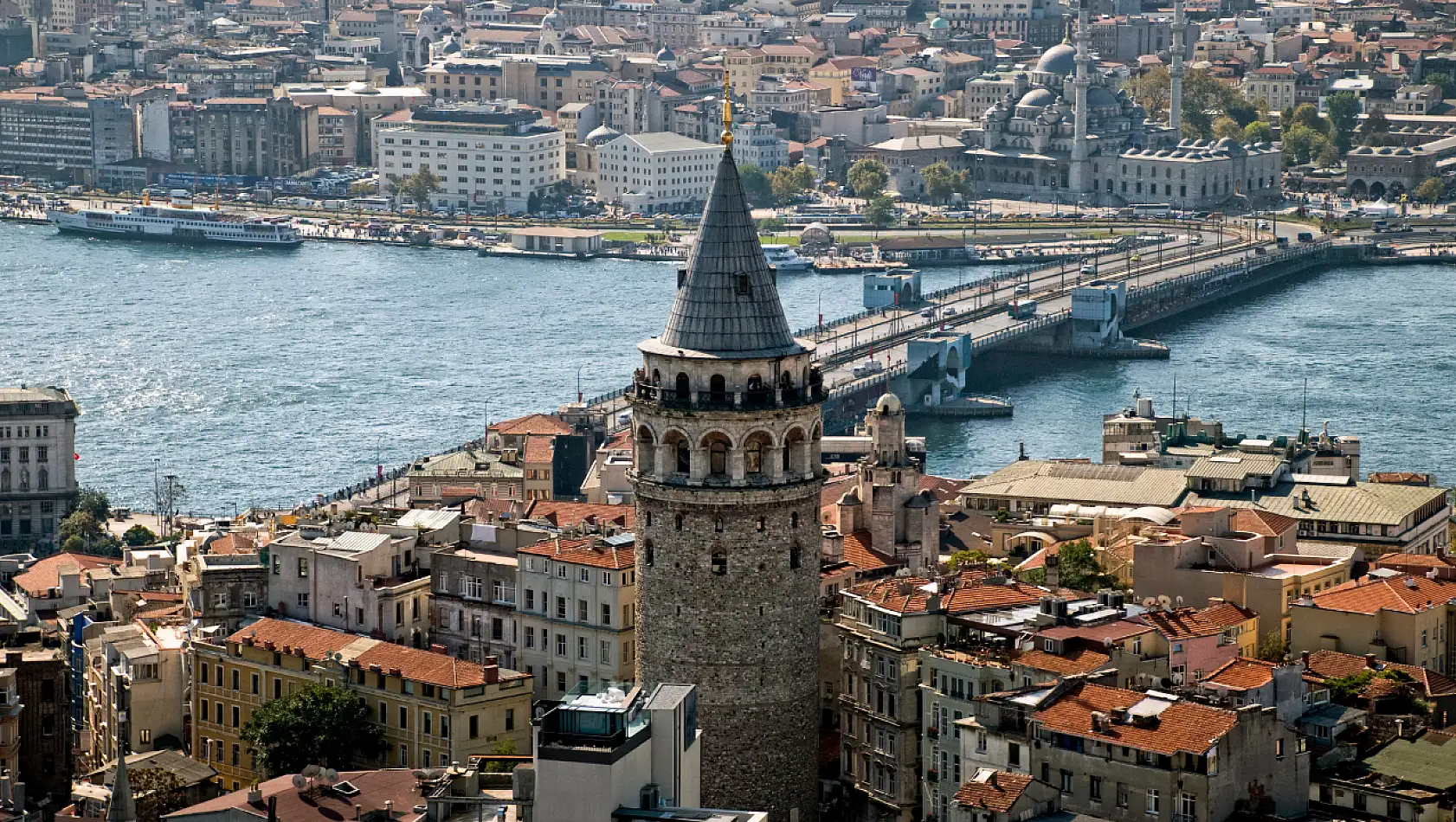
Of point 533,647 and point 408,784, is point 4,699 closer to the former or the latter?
point 408,784

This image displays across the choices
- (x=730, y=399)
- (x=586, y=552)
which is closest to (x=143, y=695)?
(x=586, y=552)

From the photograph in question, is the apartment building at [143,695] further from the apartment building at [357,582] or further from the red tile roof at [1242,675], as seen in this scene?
the red tile roof at [1242,675]

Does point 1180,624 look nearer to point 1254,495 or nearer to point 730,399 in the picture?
point 730,399

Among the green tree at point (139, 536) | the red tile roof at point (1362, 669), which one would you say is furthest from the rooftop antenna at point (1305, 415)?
the red tile roof at point (1362, 669)

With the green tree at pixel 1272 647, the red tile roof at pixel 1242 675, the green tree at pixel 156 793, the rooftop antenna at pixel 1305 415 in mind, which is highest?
the red tile roof at pixel 1242 675

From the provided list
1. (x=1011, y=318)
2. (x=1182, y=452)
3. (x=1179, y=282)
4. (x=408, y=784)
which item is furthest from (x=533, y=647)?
(x=1179, y=282)

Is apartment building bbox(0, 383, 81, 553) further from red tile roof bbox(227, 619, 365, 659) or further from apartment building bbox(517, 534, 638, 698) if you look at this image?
apartment building bbox(517, 534, 638, 698)

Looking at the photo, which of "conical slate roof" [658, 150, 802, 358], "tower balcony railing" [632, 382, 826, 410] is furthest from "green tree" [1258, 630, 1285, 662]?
"conical slate roof" [658, 150, 802, 358]
